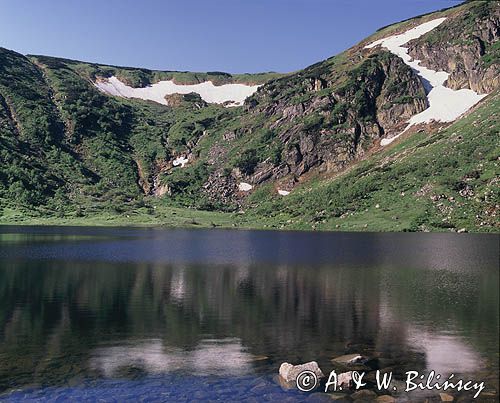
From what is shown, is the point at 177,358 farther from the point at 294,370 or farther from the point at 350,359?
the point at 350,359

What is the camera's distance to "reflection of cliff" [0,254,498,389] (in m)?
33.1

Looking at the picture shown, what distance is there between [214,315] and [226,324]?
384cm

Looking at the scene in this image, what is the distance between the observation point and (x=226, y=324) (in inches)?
1672

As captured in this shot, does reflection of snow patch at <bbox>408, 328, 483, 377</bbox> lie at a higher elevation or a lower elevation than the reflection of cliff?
→ higher

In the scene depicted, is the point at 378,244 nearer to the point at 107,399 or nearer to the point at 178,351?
the point at 178,351

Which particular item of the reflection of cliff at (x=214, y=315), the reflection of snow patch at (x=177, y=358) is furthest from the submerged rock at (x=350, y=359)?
the reflection of snow patch at (x=177, y=358)

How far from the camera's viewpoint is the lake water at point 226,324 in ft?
93.3

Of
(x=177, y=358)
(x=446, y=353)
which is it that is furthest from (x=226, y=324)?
(x=446, y=353)

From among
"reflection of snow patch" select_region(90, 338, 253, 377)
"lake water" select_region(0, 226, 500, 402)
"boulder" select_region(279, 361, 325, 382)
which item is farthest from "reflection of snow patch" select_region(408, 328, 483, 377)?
"reflection of snow patch" select_region(90, 338, 253, 377)

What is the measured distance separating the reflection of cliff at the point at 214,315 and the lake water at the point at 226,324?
0.15 m

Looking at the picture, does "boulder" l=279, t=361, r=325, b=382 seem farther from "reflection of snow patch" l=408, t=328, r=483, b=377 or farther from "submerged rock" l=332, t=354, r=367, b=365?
"reflection of snow patch" l=408, t=328, r=483, b=377

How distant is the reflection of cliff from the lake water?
0.48ft

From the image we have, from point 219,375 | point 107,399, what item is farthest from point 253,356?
point 107,399

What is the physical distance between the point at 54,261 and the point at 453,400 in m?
74.6
